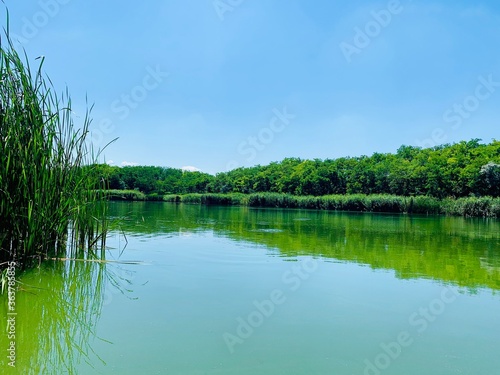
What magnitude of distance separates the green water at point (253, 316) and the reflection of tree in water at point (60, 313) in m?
0.01

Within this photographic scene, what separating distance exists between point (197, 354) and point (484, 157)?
40191mm

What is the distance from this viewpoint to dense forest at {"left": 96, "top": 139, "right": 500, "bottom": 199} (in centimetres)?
3619

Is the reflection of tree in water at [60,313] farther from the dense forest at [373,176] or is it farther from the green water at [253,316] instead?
the dense forest at [373,176]

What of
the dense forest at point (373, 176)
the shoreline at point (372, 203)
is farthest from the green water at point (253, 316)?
the dense forest at point (373, 176)

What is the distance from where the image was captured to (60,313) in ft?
12.2

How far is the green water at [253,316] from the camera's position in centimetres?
287

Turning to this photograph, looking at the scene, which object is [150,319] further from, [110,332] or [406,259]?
[406,259]

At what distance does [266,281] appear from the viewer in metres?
5.38

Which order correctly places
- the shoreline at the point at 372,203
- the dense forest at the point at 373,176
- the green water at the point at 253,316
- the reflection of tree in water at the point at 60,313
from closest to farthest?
1. the reflection of tree in water at the point at 60,313
2. the green water at the point at 253,316
3. the shoreline at the point at 372,203
4. the dense forest at the point at 373,176

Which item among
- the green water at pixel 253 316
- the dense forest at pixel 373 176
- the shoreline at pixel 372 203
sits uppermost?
the dense forest at pixel 373 176

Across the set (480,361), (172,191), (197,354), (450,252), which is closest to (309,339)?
(197,354)

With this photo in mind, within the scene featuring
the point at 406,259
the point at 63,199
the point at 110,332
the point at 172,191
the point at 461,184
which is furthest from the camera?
the point at 172,191

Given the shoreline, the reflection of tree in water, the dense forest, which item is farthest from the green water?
the dense forest

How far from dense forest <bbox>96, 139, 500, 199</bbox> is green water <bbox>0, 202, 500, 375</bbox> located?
21.1 meters
